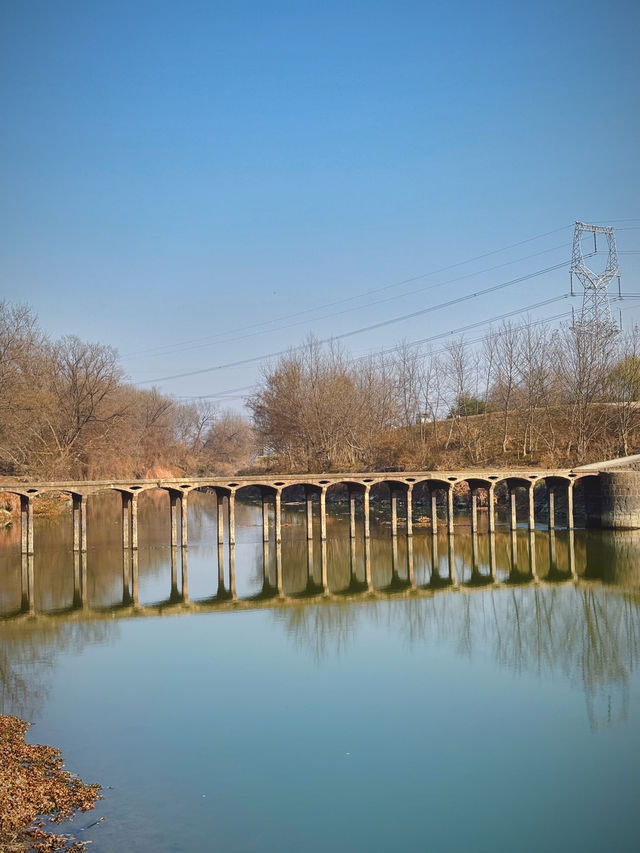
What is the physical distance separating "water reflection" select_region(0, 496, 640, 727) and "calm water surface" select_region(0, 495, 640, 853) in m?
0.11

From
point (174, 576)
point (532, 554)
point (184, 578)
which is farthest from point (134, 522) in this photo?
point (532, 554)

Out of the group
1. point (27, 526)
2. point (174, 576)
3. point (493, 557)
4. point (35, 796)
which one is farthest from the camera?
point (493, 557)

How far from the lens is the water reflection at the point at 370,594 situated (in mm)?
17719

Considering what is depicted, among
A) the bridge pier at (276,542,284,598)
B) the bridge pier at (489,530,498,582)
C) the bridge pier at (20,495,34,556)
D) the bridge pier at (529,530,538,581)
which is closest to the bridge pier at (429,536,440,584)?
the bridge pier at (489,530,498,582)

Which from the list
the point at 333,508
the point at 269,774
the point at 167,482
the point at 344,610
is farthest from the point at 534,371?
the point at 269,774

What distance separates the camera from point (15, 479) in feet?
125

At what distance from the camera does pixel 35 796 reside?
397 inches

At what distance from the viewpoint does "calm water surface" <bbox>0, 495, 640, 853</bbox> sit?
9.96 metres

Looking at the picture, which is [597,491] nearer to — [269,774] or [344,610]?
[344,610]

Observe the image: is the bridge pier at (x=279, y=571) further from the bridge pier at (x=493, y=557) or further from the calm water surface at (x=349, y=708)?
the bridge pier at (x=493, y=557)

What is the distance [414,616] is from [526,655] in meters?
4.42

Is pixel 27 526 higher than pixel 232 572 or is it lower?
Result: higher

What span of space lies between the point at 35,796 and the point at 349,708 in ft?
18.7

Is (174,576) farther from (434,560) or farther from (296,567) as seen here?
(434,560)
